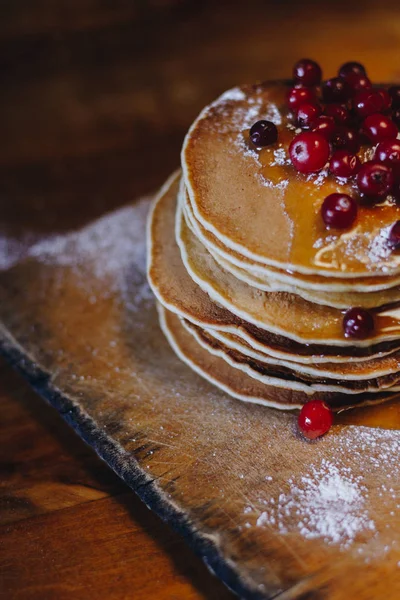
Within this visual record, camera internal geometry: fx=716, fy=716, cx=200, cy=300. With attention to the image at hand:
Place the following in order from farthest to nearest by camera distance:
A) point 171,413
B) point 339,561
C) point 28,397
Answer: point 28,397
point 171,413
point 339,561

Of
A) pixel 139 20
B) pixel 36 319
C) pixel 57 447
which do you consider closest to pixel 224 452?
pixel 57 447

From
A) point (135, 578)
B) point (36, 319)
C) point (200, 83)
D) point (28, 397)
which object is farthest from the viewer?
point (200, 83)

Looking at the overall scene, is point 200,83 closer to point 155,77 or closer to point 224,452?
point 155,77

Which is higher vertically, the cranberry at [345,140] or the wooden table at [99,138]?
the cranberry at [345,140]

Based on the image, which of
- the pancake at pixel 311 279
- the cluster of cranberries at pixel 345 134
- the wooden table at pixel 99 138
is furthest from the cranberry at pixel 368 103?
the wooden table at pixel 99 138

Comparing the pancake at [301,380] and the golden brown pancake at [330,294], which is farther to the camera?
the pancake at [301,380]

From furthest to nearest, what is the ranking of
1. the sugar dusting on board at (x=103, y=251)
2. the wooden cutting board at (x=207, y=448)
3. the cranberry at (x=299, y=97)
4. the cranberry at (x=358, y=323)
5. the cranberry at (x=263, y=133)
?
the sugar dusting on board at (x=103, y=251)
the cranberry at (x=299, y=97)
the cranberry at (x=263, y=133)
the cranberry at (x=358, y=323)
the wooden cutting board at (x=207, y=448)

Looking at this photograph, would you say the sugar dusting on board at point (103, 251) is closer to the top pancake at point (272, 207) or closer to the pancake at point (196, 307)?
the pancake at point (196, 307)
